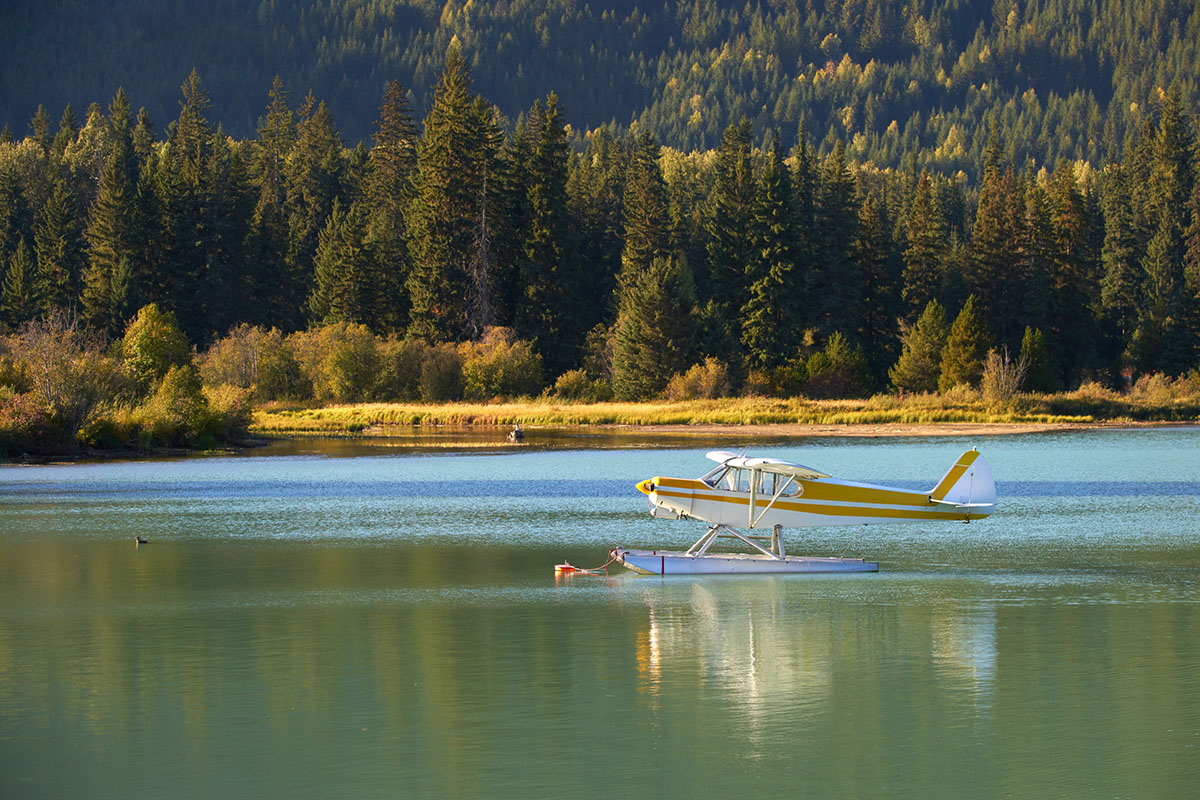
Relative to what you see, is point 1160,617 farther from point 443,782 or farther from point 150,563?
point 150,563

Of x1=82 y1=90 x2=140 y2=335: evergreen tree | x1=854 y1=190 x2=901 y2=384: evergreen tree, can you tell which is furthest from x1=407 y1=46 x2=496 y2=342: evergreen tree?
x1=854 y1=190 x2=901 y2=384: evergreen tree

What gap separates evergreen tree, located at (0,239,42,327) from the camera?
83.0 metres

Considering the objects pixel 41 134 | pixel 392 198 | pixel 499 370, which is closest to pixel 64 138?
pixel 41 134

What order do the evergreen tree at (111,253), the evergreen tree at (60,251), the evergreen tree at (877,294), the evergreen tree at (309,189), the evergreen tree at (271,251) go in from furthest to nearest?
the evergreen tree at (309,189)
the evergreen tree at (271,251)
the evergreen tree at (877,294)
the evergreen tree at (60,251)
the evergreen tree at (111,253)

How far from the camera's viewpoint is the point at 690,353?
2953 inches

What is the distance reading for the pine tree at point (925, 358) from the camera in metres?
72.2

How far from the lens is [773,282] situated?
82.6 metres

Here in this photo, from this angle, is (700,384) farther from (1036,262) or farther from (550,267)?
(1036,262)

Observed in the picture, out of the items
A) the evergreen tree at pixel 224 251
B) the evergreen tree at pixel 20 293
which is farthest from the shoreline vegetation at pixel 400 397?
the evergreen tree at pixel 224 251

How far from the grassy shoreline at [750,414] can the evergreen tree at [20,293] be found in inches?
933

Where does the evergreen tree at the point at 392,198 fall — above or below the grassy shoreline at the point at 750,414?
above

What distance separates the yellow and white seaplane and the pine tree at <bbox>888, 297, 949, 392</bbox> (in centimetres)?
5278

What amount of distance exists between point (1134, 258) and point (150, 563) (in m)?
85.3

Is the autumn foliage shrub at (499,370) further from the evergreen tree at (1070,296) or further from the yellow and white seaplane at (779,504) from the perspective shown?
the yellow and white seaplane at (779,504)
